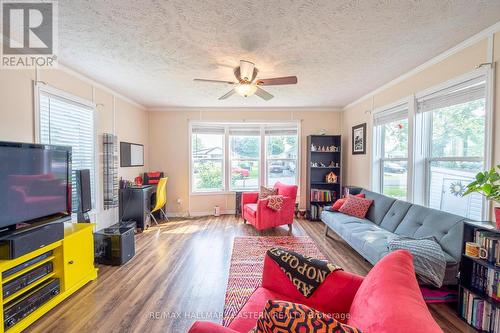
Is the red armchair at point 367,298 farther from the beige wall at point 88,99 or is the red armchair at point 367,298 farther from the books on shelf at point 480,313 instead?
the beige wall at point 88,99

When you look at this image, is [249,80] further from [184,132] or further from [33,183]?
[184,132]

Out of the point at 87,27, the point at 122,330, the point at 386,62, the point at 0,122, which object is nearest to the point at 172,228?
the point at 122,330

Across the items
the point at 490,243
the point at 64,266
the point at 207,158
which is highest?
the point at 207,158

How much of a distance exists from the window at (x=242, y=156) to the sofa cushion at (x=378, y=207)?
1964mm

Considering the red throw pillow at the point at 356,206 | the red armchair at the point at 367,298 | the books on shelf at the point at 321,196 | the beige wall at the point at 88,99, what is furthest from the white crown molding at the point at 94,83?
the red throw pillow at the point at 356,206

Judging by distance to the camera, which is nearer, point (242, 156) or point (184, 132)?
point (184, 132)

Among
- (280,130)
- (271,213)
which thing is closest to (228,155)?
(280,130)

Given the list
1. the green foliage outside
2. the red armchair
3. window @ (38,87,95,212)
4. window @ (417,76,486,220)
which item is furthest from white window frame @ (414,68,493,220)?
window @ (38,87,95,212)

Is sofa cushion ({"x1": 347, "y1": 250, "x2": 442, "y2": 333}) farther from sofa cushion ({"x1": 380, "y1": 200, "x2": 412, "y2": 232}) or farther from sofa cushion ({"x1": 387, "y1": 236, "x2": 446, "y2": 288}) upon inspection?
sofa cushion ({"x1": 380, "y1": 200, "x2": 412, "y2": 232})

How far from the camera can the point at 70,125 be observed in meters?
2.95

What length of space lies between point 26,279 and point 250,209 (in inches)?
114

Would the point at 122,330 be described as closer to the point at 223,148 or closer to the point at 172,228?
the point at 172,228

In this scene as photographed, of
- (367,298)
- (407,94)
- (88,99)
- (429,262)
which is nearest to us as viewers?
(367,298)

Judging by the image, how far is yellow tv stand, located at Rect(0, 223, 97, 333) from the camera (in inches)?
65.3
